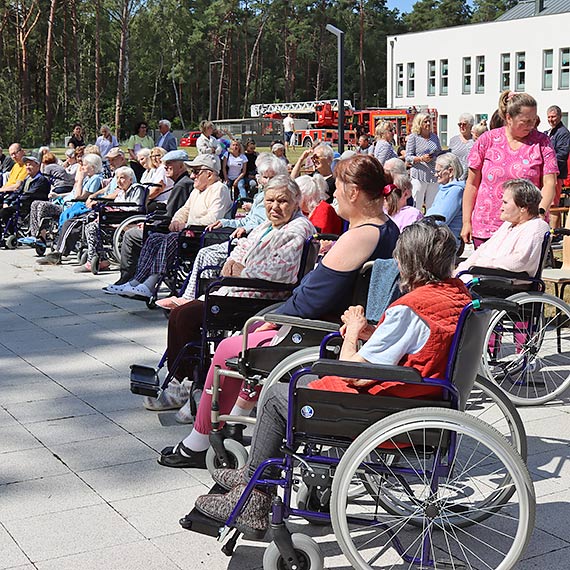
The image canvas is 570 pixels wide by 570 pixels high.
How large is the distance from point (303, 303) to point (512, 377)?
2064 millimetres

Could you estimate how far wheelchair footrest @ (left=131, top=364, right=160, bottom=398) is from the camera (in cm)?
538

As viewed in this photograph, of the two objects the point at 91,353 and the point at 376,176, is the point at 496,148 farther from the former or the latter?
the point at 91,353

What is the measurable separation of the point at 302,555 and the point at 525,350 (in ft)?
9.18

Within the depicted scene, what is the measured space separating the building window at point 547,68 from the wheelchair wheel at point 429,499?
147 feet

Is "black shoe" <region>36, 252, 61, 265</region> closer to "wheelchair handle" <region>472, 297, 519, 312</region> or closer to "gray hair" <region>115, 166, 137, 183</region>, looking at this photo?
"gray hair" <region>115, 166, 137, 183</region>

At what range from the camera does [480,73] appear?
50031 millimetres

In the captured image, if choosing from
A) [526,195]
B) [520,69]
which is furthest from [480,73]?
[526,195]

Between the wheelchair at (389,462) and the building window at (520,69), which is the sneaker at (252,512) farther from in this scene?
the building window at (520,69)

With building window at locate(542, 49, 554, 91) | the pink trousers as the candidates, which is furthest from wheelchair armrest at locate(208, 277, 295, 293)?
building window at locate(542, 49, 554, 91)

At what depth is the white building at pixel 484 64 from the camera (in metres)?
45.6

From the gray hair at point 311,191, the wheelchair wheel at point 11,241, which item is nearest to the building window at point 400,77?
the wheelchair wheel at point 11,241

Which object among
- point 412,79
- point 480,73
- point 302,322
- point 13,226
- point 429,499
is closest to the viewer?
point 429,499

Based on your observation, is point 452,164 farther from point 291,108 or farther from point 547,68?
point 291,108

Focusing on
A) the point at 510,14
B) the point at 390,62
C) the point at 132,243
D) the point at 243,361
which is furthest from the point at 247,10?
the point at 243,361
